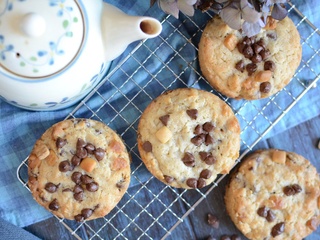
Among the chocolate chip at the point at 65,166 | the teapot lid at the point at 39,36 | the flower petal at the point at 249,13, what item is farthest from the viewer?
the chocolate chip at the point at 65,166

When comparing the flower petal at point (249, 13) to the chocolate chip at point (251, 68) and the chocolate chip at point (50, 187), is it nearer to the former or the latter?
the chocolate chip at point (251, 68)

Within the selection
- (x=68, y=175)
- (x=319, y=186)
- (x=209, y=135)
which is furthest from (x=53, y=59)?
(x=319, y=186)

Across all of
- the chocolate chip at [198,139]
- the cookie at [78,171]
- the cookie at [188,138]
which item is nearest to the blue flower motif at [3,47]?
the cookie at [78,171]

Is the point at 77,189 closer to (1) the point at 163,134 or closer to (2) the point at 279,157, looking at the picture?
(1) the point at 163,134

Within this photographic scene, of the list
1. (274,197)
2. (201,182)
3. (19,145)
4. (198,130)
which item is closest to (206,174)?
(201,182)

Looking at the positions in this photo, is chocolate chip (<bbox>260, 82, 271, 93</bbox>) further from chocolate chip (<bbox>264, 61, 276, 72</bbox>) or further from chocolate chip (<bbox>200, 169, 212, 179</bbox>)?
chocolate chip (<bbox>200, 169, 212, 179</bbox>)
